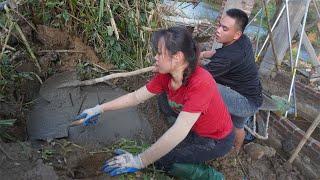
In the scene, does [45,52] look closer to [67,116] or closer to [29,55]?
[29,55]

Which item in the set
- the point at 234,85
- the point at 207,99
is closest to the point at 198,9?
the point at 234,85

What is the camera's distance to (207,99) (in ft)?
7.99

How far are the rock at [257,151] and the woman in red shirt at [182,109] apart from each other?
146 cm

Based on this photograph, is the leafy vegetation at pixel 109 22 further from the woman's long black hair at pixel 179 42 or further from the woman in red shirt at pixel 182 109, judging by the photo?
the woman's long black hair at pixel 179 42

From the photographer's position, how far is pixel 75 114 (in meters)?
3.33

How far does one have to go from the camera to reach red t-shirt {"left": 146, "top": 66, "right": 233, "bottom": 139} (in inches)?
94.8

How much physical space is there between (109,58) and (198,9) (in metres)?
4.59

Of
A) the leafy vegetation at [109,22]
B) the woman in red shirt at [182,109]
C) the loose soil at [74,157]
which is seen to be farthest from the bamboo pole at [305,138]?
the leafy vegetation at [109,22]

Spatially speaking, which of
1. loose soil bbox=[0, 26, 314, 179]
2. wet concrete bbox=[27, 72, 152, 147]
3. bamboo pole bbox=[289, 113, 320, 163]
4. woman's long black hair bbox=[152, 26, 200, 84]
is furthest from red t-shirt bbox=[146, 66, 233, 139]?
bamboo pole bbox=[289, 113, 320, 163]

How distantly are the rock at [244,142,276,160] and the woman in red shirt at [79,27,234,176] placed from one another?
4.79 ft

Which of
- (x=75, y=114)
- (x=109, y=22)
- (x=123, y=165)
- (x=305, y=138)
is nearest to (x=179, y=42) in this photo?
(x=123, y=165)

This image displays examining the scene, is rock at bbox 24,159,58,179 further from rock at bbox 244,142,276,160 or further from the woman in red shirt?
rock at bbox 244,142,276,160

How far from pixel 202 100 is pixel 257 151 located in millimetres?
2039

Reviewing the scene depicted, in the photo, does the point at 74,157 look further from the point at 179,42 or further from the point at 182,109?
the point at 179,42
